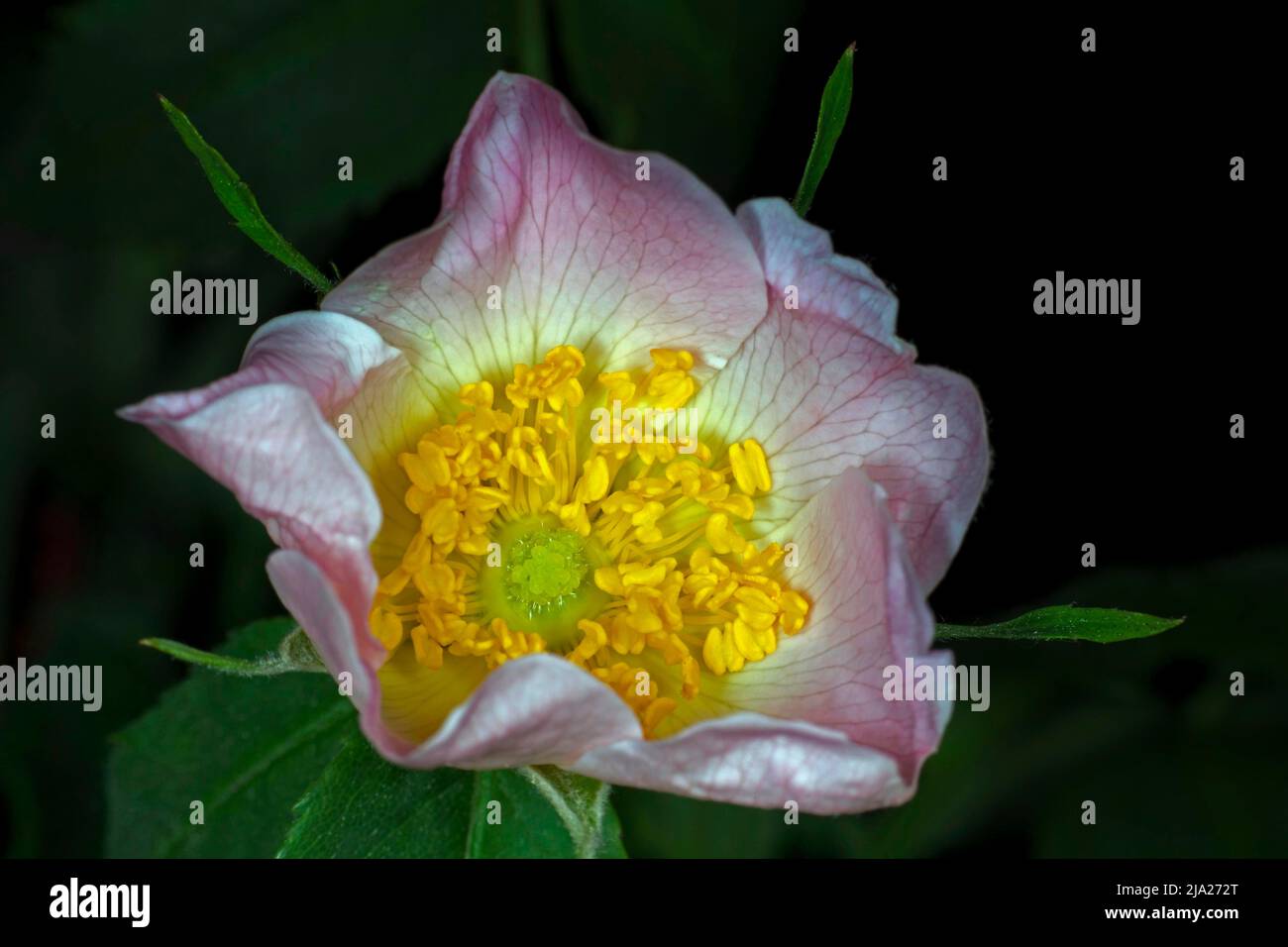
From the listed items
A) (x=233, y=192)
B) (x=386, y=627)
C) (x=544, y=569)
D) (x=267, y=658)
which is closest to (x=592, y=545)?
(x=544, y=569)

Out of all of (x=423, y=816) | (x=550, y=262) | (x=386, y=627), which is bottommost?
(x=423, y=816)

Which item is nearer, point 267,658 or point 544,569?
point 267,658

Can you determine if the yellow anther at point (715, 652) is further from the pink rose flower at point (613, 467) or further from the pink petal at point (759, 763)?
the pink petal at point (759, 763)

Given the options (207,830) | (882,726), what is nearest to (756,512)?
(882,726)

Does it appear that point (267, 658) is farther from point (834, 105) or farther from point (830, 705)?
point (834, 105)

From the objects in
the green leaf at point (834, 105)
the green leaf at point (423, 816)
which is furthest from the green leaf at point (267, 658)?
the green leaf at point (834, 105)

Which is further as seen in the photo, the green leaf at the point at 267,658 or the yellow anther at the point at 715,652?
the yellow anther at the point at 715,652
